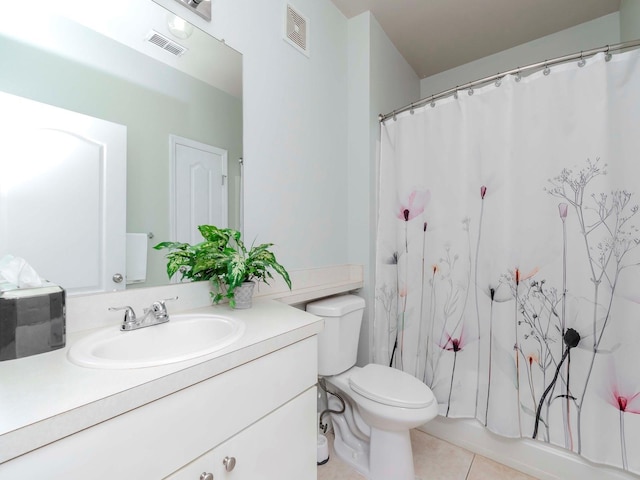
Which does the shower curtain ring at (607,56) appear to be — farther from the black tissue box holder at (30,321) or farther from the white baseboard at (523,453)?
the black tissue box holder at (30,321)

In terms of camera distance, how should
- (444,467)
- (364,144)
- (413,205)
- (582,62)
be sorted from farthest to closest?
(364,144) < (413,205) < (444,467) < (582,62)

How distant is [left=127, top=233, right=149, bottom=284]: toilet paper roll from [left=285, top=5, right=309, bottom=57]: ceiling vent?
1.23 meters

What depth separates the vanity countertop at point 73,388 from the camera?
0.47 metres

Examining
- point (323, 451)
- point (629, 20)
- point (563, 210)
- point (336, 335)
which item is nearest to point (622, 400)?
point (563, 210)

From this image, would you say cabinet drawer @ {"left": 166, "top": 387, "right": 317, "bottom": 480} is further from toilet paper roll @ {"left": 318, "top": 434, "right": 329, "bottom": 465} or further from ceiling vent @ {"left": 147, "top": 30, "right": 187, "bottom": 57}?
ceiling vent @ {"left": 147, "top": 30, "right": 187, "bottom": 57}

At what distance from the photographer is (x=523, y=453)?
1475 millimetres

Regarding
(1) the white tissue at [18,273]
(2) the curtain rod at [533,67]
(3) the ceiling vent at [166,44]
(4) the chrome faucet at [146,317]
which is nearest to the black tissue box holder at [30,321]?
(1) the white tissue at [18,273]

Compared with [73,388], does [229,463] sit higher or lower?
lower

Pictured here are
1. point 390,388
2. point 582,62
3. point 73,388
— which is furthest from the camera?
point 390,388

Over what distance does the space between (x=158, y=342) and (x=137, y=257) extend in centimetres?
30

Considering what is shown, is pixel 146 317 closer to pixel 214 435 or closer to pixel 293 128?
pixel 214 435

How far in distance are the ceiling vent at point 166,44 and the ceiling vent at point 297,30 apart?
62 cm

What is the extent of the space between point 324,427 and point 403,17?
2.52m

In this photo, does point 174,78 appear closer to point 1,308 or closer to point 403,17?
point 1,308
